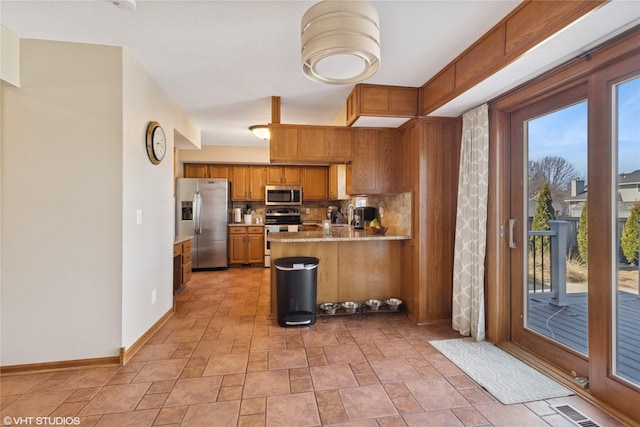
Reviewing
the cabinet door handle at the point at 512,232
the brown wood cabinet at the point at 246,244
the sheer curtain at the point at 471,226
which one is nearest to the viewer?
the cabinet door handle at the point at 512,232

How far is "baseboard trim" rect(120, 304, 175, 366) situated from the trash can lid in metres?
1.36

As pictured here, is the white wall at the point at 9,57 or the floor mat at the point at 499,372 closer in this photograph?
the floor mat at the point at 499,372

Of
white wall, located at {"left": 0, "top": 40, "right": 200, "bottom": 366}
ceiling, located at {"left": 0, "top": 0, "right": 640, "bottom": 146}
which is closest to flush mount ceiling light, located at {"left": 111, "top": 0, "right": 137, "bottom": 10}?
ceiling, located at {"left": 0, "top": 0, "right": 640, "bottom": 146}

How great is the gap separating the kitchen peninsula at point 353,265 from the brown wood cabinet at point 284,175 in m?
3.33

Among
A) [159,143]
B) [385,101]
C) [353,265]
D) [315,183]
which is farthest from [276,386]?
[315,183]

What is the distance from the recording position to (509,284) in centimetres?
273

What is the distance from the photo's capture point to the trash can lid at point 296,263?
317 centimetres

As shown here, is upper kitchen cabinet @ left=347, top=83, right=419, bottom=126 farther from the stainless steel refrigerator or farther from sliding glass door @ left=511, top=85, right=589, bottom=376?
the stainless steel refrigerator

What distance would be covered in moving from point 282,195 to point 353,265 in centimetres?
334

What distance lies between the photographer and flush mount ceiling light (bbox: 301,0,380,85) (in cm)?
152

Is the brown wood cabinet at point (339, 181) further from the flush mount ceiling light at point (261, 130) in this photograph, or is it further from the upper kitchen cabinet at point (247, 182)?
the upper kitchen cabinet at point (247, 182)

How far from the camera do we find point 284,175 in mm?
6793

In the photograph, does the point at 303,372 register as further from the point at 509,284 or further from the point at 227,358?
the point at 509,284

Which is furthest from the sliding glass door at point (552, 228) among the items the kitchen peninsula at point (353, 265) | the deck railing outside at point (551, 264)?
the kitchen peninsula at point (353, 265)
